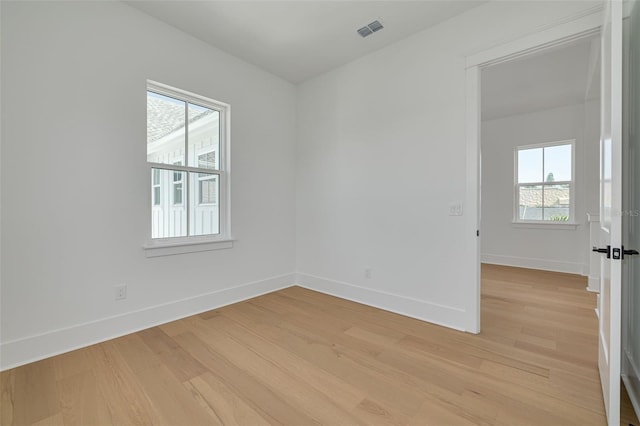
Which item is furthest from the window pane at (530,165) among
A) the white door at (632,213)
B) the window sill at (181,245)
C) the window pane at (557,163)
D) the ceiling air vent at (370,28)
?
the window sill at (181,245)

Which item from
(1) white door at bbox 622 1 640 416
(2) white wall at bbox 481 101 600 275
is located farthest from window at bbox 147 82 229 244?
(2) white wall at bbox 481 101 600 275

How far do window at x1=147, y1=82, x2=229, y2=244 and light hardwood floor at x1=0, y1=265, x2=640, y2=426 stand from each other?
0.96 meters

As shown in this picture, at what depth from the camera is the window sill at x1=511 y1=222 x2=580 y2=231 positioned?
4.88 m

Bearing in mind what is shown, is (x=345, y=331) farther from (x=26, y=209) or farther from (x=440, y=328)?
(x=26, y=209)

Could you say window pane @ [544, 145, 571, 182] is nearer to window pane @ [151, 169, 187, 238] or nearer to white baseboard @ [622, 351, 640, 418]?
white baseboard @ [622, 351, 640, 418]

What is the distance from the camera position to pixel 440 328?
265 centimetres

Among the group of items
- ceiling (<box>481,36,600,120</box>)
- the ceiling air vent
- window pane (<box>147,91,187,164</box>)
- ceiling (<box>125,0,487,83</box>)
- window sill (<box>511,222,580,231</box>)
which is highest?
ceiling (<box>481,36,600,120</box>)

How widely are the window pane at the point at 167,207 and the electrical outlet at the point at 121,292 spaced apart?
1.64ft

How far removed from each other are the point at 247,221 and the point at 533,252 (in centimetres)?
509

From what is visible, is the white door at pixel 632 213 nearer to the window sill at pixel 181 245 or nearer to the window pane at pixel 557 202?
the window sill at pixel 181 245

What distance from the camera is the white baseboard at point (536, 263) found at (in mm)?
4801

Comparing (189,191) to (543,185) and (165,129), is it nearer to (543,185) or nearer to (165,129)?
(165,129)

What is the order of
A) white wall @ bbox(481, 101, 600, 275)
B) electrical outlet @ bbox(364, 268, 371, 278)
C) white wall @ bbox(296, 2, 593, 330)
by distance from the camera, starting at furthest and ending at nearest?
white wall @ bbox(481, 101, 600, 275)
electrical outlet @ bbox(364, 268, 371, 278)
white wall @ bbox(296, 2, 593, 330)

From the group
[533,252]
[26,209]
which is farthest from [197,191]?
[533,252]
